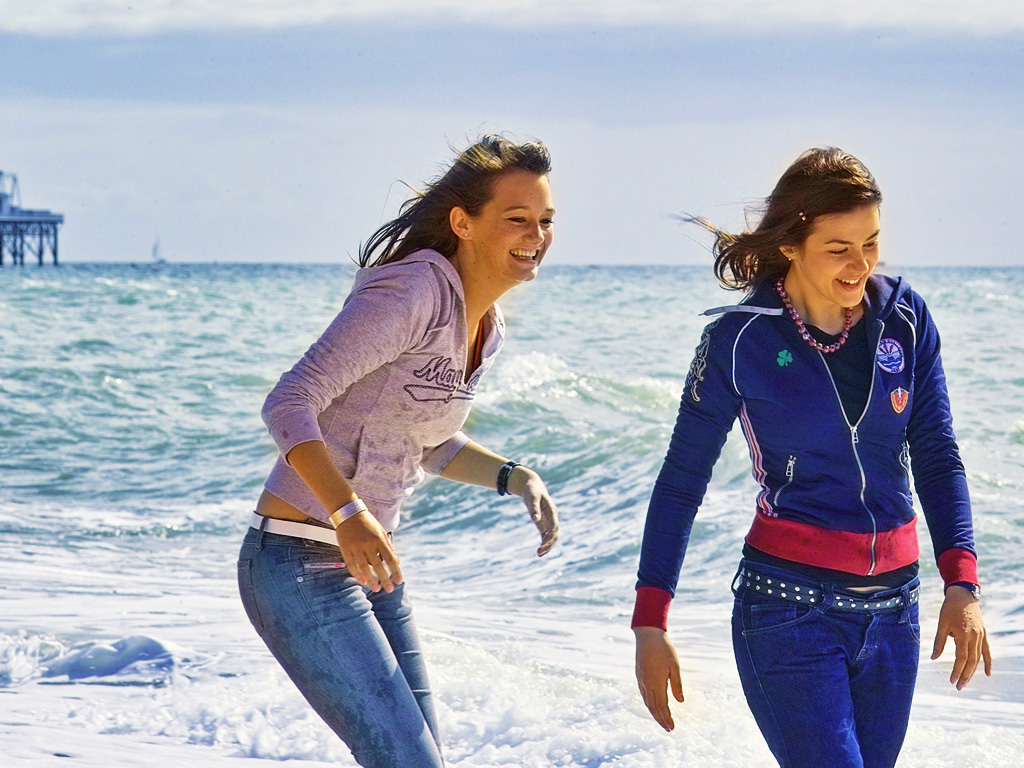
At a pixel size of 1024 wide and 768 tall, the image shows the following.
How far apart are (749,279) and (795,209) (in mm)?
231

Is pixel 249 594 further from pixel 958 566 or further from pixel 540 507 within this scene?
pixel 958 566

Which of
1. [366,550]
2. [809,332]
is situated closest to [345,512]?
[366,550]

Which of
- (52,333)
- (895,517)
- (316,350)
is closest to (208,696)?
(316,350)

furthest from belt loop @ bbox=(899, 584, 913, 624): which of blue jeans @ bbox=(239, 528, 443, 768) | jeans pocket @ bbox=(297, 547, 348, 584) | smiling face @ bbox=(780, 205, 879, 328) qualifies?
jeans pocket @ bbox=(297, 547, 348, 584)

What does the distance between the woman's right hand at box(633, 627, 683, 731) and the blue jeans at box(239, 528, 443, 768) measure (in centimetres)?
46

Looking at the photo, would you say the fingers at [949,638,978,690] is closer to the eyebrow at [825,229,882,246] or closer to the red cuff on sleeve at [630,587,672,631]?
the red cuff on sleeve at [630,587,672,631]

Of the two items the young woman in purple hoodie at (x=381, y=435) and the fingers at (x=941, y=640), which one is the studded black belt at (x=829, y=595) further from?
the young woman in purple hoodie at (x=381, y=435)

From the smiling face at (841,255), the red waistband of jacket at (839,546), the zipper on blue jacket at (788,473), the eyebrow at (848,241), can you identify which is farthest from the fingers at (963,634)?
the eyebrow at (848,241)

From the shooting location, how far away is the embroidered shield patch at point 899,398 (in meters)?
2.46

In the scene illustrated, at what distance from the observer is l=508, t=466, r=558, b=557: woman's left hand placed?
2.84 metres

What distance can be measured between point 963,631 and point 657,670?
589 millimetres

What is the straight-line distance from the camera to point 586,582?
7977 mm

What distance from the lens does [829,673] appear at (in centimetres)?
236

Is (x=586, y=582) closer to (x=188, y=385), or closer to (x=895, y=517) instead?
(x=895, y=517)
